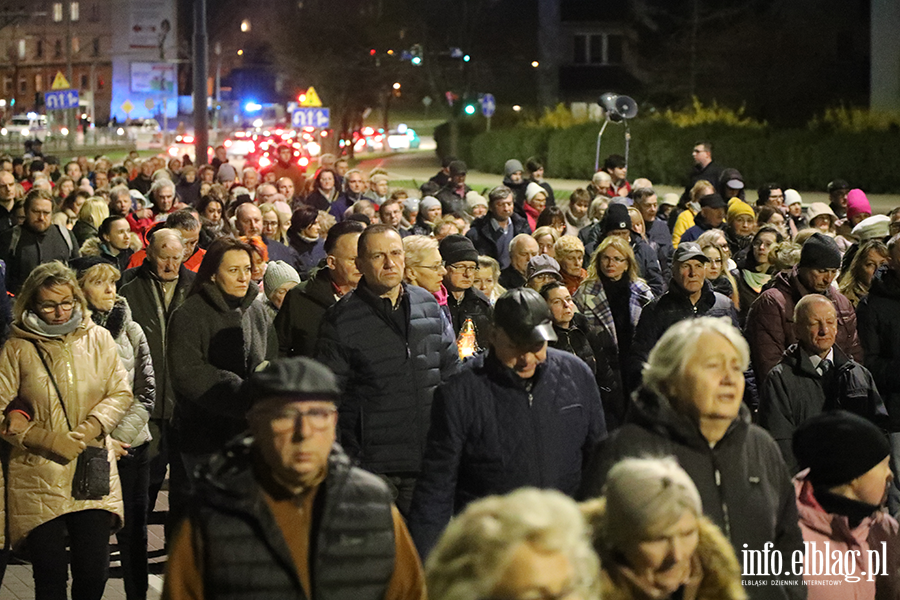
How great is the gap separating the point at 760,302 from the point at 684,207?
8223 millimetres

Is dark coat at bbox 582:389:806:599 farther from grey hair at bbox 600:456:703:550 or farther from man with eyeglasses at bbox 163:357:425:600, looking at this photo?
man with eyeglasses at bbox 163:357:425:600

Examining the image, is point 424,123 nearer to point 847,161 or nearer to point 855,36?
point 855,36

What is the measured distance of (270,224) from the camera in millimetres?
13039

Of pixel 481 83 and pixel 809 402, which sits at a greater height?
pixel 481 83

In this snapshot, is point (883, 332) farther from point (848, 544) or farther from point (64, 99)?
point (64, 99)

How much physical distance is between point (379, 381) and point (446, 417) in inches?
45.9

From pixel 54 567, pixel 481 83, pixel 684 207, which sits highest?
pixel 481 83

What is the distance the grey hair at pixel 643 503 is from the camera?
371cm

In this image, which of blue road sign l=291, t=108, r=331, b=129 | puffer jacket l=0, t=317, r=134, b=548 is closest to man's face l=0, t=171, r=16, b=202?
puffer jacket l=0, t=317, r=134, b=548

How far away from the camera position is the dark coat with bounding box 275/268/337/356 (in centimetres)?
773

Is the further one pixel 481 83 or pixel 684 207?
pixel 481 83

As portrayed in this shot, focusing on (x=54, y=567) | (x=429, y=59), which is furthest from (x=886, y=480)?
(x=429, y=59)

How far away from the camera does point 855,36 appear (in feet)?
167

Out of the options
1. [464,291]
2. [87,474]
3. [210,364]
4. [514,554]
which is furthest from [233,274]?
[514,554]
